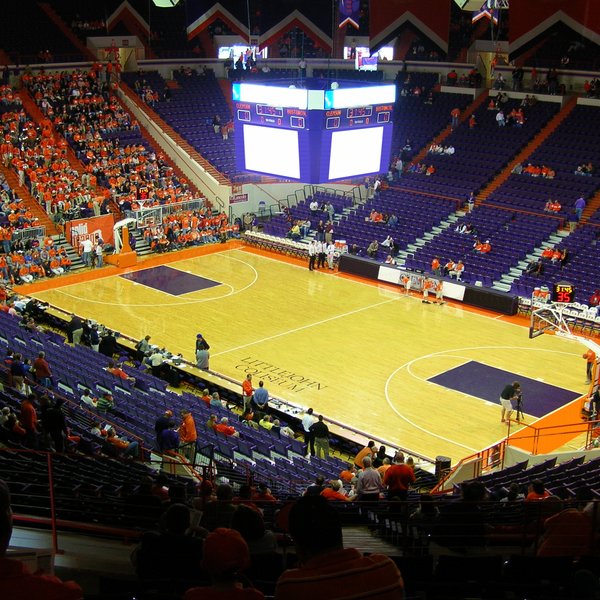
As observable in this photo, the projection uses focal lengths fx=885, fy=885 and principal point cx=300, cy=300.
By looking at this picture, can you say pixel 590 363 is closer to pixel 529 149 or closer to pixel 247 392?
pixel 247 392

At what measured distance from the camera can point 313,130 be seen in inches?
1028

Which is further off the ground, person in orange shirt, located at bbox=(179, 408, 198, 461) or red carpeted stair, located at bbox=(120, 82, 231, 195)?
red carpeted stair, located at bbox=(120, 82, 231, 195)

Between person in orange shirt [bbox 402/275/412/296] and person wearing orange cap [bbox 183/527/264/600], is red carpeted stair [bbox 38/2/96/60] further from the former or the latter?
person wearing orange cap [bbox 183/527/264/600]

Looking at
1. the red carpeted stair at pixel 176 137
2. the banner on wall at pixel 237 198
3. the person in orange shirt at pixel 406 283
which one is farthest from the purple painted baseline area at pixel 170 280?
the red carpeted stair at pixel 176 137

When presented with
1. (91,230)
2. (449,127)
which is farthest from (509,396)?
(449,127)

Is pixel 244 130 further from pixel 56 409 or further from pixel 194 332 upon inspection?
pixel 56 409

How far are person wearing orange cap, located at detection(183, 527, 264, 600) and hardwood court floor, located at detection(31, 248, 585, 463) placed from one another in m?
15.9

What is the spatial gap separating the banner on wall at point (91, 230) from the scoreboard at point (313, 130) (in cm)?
943

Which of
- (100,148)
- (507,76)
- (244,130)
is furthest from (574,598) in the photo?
(507,76)

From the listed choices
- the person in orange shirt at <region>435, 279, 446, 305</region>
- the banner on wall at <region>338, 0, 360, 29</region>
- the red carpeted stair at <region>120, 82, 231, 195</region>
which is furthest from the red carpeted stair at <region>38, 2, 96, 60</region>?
the person in orange shirt at <region>435, 279, 446, 305</region>

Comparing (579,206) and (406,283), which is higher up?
(579,206)

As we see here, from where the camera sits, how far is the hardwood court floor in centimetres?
2167

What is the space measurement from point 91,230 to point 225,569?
32.9 meters

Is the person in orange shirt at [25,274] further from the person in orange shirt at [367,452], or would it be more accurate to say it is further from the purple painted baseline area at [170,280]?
the person in orange shirt at [367,452]
